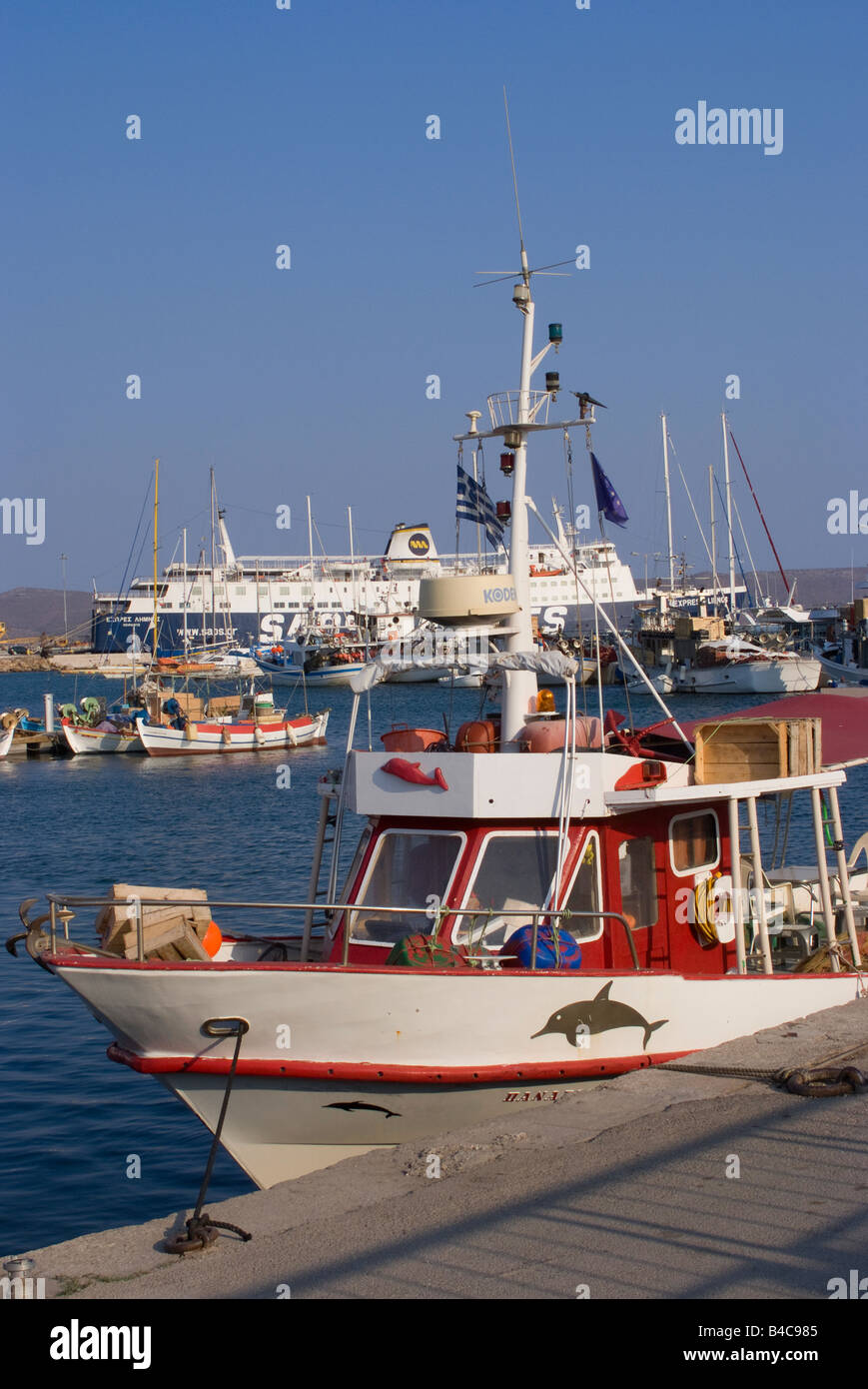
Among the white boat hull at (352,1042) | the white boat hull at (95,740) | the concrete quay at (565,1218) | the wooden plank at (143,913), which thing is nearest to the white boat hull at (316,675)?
the white boat hull at (95,740)

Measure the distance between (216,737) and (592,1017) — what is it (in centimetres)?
4367

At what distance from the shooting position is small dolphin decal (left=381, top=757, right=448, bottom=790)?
10.3 meters

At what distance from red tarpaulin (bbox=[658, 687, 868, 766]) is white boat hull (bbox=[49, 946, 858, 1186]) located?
3.44 meters

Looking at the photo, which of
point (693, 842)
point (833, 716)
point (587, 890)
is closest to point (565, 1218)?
point (587, 890)

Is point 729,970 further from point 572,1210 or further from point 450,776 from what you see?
point 572,1210

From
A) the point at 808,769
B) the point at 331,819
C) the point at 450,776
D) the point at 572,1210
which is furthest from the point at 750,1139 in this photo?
the point at 331,819

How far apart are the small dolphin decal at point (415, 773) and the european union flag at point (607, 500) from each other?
3128 mm

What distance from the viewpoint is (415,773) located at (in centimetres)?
1032

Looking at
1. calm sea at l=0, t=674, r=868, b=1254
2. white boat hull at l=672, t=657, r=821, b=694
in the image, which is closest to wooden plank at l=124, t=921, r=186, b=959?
calm sea at l=0, t=674, r=868, b=1254

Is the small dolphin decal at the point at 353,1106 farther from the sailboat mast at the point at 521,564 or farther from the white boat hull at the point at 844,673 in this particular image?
the white boat hull at the point at 844,673

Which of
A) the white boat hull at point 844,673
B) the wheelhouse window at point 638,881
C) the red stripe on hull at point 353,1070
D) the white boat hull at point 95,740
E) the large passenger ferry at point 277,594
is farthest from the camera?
the large passenger ferry at point 277,594

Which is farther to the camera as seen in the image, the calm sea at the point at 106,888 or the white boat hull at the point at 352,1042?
the calm sea at the point at 106,888

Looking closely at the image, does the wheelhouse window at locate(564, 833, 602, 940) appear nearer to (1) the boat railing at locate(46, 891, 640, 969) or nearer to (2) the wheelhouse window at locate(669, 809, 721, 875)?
(1) the boat railing at locate(46, 891, 640, 969)

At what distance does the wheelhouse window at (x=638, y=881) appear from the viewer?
10.7 meters
